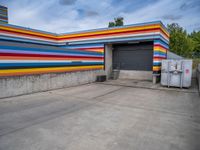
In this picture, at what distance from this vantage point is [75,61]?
9266mm

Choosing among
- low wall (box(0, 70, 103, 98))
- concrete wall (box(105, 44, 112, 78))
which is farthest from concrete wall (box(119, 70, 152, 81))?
low wall (box(0, 70, 103, 98))

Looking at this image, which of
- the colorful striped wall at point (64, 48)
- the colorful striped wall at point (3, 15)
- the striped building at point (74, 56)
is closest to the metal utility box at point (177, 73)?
the striped building at point (74, 56)

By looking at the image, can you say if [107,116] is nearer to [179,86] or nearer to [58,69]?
[58,69]

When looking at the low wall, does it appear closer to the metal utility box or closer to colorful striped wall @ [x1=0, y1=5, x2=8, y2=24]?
the metal utility box

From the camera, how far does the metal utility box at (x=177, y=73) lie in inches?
302

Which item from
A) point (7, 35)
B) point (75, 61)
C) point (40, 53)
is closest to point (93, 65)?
point (75, 61)

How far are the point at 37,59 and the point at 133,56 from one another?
7803 millimetres

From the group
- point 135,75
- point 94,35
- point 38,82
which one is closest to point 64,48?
point 94,35

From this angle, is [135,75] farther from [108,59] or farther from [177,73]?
[177,73]

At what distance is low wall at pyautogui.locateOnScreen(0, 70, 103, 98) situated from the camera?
19.3 feet

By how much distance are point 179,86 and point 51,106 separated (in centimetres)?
700

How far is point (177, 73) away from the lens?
790cm

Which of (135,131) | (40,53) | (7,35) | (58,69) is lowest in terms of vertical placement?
(135,131)

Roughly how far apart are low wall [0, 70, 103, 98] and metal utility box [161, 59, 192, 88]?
5.15 meters
